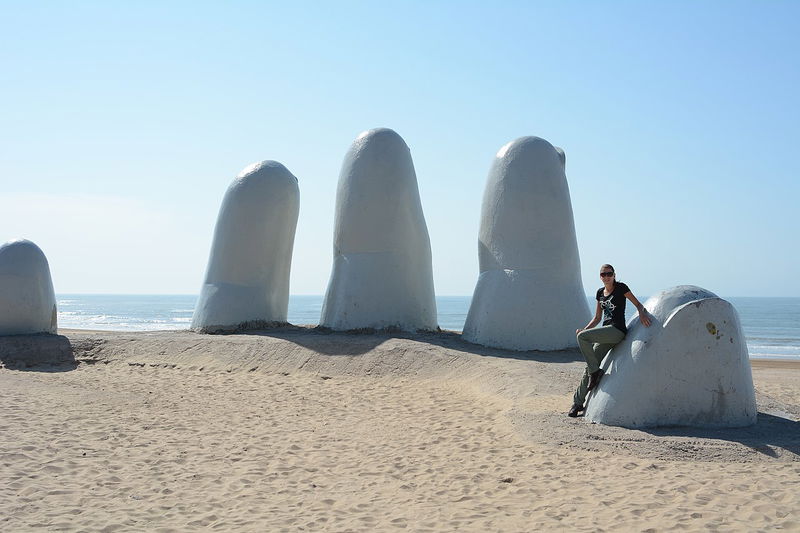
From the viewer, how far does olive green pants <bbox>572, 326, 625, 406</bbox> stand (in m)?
6.36

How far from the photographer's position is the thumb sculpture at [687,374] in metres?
6.02

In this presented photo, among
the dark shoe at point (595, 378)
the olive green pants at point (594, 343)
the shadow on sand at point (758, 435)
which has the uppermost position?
the olive green pants at point (594, 343)

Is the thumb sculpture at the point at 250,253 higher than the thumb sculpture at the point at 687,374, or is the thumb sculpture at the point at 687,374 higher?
the thumb sculpture at the point at 250,253

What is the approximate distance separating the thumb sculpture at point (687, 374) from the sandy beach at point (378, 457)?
0.63 feet

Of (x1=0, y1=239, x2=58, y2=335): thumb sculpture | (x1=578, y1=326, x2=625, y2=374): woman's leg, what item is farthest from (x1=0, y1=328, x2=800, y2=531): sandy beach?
(x1=0, y1=239, x2=58, y2=335): thumb sculpture

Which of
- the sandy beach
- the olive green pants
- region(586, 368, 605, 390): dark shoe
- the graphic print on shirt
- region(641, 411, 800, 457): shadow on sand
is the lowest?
the sandy beach

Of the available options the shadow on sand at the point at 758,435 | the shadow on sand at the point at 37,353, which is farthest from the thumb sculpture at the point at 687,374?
the shadow on sand at the point at 37,353

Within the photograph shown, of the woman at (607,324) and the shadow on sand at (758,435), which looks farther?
the woman at (607,324)

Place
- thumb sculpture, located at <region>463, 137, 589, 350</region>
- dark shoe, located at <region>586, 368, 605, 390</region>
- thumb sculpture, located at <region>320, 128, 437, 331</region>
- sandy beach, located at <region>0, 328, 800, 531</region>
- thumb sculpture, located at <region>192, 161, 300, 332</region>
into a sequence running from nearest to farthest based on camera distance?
sandy beach, located at <region>0, 328, 800, 531</region> → dark shoe, located at <region>586, 368, 605, 390</region> → thumb sculpture, located at <region>463, 137, 589, 350</region> → thumb sculpture, located at <region>320, 128, 437, 331</region> → thumb sculpture, located at <region>192, 161, 300, 332</region>

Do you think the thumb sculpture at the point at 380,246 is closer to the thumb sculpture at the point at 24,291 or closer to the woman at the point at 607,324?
the thumb sculpture at the point at 24,291

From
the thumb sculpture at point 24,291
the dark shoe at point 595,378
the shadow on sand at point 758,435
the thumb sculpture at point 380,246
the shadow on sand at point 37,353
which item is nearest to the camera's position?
the shadow on sand at point 758,435

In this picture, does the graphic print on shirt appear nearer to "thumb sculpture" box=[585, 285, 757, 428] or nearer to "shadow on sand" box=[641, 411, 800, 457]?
"thumb sculpture" box=[585, 285, 757, 428]

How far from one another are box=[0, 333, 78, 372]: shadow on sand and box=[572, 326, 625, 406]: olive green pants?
326 inches

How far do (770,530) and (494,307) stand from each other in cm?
691
